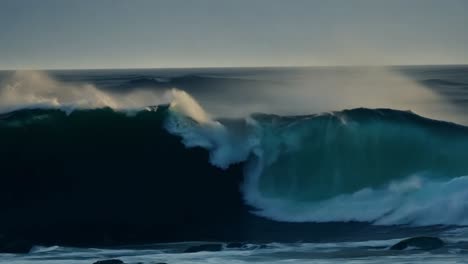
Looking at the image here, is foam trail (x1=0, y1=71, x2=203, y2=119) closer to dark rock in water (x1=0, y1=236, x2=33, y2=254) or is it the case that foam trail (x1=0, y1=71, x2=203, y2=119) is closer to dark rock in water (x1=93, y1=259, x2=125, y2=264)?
dark rock in water (x1=0, y1=236, x2=33, y2=254)

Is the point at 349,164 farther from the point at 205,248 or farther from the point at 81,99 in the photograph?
the point at 205,248

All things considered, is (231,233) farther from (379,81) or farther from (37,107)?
(379,81)

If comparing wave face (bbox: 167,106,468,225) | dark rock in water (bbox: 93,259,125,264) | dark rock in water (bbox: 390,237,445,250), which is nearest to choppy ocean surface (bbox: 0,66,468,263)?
wave face (bbox: 167,106,468,225)

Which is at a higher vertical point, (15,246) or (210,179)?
(210,179)

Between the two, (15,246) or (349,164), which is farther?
(349,164)

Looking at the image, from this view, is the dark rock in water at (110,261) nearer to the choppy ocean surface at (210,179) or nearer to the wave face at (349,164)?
the choppy ocean surface at (210,179)

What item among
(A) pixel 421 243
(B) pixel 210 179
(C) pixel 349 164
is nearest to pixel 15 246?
(B) pixel 210 179
